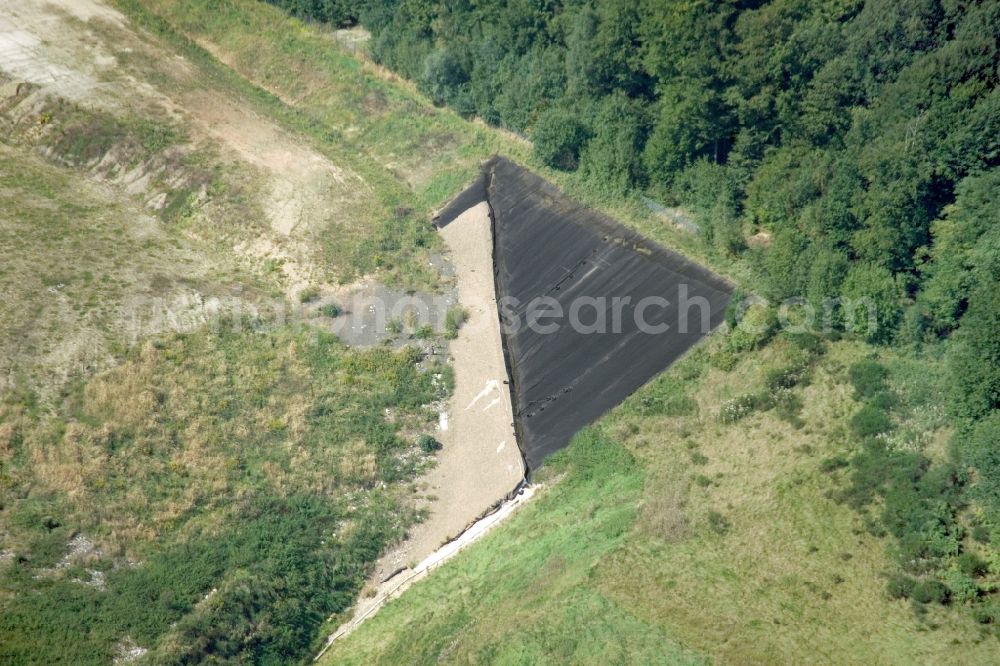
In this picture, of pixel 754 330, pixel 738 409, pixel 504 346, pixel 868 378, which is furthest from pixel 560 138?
pixel 868 378

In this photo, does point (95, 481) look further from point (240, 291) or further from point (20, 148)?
point (20, 148)

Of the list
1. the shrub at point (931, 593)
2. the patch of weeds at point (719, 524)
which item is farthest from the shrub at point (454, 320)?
the shrub at point (931, 593)

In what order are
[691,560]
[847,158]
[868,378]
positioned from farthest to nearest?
[847,158], [868,378], [691,560]

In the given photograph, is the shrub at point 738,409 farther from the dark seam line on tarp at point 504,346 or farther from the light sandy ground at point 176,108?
the light sandy ground at point 176,108

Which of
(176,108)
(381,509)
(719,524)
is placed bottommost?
(381,509)

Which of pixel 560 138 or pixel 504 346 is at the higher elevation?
pixel 560 138

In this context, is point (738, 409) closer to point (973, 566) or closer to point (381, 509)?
point (973, 566)

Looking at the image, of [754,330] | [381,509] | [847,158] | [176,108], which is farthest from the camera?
[176,108]
